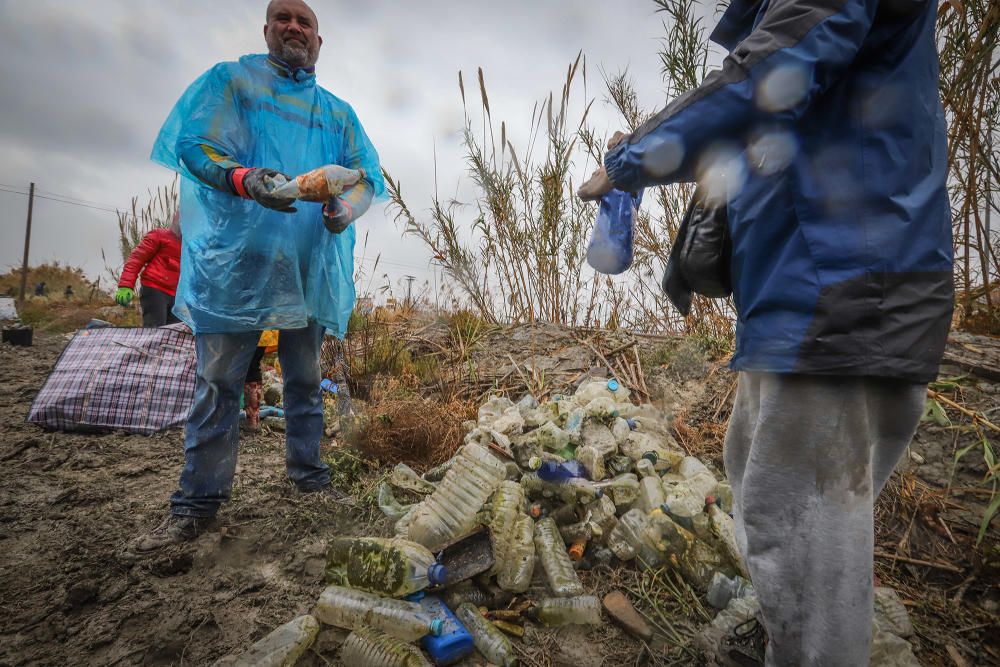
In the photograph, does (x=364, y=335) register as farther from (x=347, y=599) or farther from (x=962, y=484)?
(x=962, y=484)

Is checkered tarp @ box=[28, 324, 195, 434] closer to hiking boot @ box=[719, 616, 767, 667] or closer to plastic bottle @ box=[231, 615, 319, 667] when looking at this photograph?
plastic bottle @ box=[231, 615, 319, 667]

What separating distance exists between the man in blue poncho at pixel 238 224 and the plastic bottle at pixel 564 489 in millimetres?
1330

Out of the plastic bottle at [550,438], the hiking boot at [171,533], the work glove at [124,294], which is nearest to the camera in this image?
the hiking boot at [171,533]

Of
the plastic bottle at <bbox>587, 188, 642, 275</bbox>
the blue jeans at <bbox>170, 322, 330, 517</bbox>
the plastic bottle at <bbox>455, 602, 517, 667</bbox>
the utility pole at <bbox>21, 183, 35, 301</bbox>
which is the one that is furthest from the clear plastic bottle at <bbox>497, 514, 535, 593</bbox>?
the utility pole at <bbox>21, 183, 35, 301</bbox>

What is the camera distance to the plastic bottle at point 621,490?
2.16 meters

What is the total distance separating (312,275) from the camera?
92.9 inches

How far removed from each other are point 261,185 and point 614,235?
4.64ft

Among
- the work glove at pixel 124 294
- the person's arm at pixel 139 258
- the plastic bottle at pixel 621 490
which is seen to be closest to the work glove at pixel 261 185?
the plastic bottle at pixel 621 490

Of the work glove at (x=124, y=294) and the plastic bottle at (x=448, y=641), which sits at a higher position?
the work glove at (x=124, y=294)

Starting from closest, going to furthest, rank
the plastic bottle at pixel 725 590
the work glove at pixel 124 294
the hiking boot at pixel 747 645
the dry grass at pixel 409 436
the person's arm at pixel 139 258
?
1. the hiking boot at pixel 747 645
2. the plastic bottle at pixel 725 590
3. the dry grass at pixel 409 436
4. the person's arm at pixel 139 258
5. the work glove at pixel 124 294

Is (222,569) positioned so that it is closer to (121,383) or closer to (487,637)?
(487,637)

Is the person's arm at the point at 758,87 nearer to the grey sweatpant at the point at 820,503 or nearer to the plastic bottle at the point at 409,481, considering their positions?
the grey sweatpant at the point at 820,503

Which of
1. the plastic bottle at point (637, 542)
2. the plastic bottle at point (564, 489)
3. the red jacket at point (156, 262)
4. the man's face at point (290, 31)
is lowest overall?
the plastic bottle at point (637, 542)

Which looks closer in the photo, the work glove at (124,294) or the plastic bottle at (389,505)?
the plastic bottle at (389,505)
